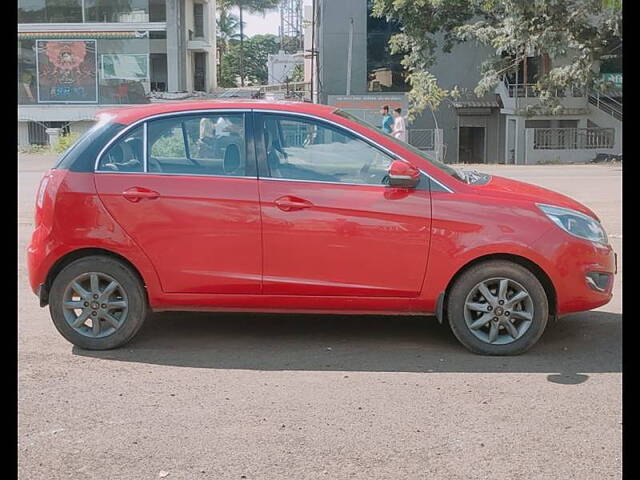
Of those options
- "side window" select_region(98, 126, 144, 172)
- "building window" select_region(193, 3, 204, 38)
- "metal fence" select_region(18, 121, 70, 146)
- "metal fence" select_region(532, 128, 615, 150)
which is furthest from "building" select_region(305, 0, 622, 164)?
"side window" select_region(98, 126, 144, 172)

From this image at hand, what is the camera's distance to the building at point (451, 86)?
35.8m

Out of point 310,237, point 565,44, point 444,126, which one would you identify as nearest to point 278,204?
point 310,237

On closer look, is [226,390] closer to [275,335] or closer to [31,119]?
[275,335]

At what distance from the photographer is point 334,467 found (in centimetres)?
389

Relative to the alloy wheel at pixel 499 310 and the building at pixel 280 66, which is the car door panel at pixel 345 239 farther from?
the building at pixel 280 66

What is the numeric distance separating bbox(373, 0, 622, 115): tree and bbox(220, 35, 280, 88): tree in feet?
119

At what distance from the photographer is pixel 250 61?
242ft

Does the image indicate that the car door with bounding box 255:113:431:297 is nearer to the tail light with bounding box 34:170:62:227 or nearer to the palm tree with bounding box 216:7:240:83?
the tail light with bounding box 34:170:62:227

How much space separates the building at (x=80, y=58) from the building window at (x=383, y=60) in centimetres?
1149

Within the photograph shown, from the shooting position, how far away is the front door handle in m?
5.64

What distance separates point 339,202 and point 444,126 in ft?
112

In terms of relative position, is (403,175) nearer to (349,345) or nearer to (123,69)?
(349,345)

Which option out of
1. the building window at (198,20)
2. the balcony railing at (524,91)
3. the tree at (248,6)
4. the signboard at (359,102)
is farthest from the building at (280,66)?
the tree at (248,6)

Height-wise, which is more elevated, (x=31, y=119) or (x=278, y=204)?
(x=31, y=119)
